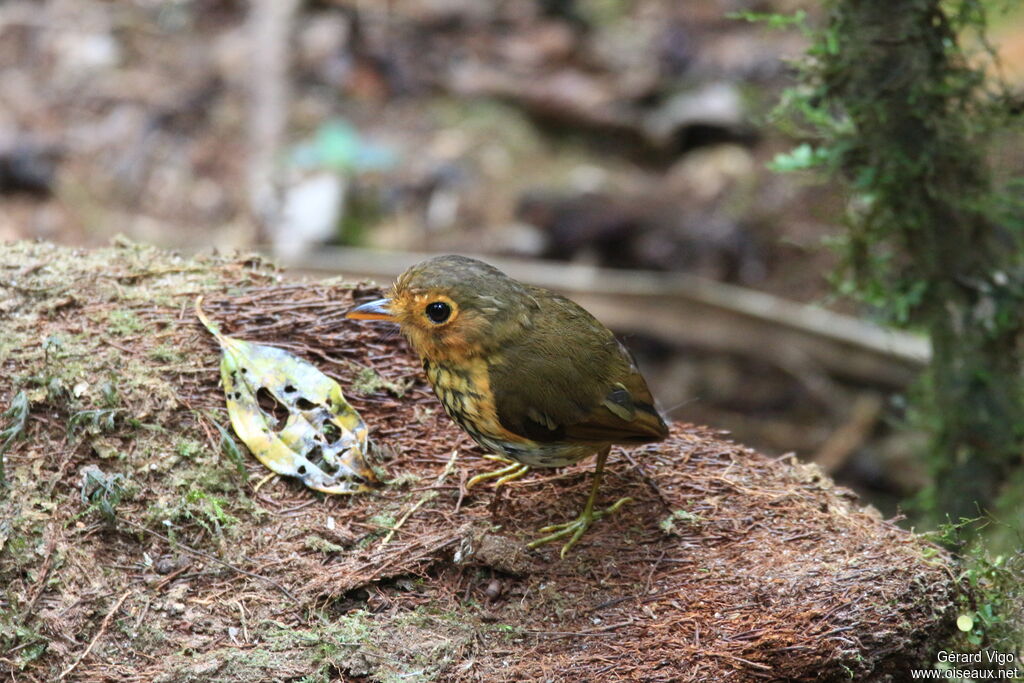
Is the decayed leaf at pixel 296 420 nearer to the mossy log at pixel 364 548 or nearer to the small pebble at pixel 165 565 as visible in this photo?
the mossy log at pixel 364 548

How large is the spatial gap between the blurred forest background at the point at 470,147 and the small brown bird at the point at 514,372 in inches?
158

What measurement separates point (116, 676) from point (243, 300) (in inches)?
62.6

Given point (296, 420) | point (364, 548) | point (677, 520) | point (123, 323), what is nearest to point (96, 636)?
point (364, 548)

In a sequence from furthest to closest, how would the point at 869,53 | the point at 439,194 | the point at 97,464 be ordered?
1. the point at 439,194
2. the point at 869,53
3. the point at 97,464

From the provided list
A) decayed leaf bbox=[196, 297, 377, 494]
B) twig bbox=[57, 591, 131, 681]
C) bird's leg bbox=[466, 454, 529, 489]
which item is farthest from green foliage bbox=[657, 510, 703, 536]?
twig bbox=[57, 591, 131, 681]

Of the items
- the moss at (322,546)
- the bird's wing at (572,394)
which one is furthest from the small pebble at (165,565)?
the bird's wing at (572,394)

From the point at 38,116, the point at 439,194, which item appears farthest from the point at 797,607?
the point at 38,116

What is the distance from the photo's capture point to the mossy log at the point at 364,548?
3.11 m

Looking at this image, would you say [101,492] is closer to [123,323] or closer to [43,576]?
[43,576]

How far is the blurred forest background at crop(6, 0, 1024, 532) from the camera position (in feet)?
25.5

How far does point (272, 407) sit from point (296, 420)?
116 millimetres

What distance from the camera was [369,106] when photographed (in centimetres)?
980

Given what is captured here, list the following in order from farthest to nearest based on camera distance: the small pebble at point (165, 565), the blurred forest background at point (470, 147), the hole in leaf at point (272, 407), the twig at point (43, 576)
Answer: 1. the blurred forest background at point (470, 147)
2. the hole in leaf at point (272, 407)
3. the small pebble at point (165, 565)
4. the twig at point (43, 576)

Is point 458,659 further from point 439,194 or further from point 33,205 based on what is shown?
point 33,205
